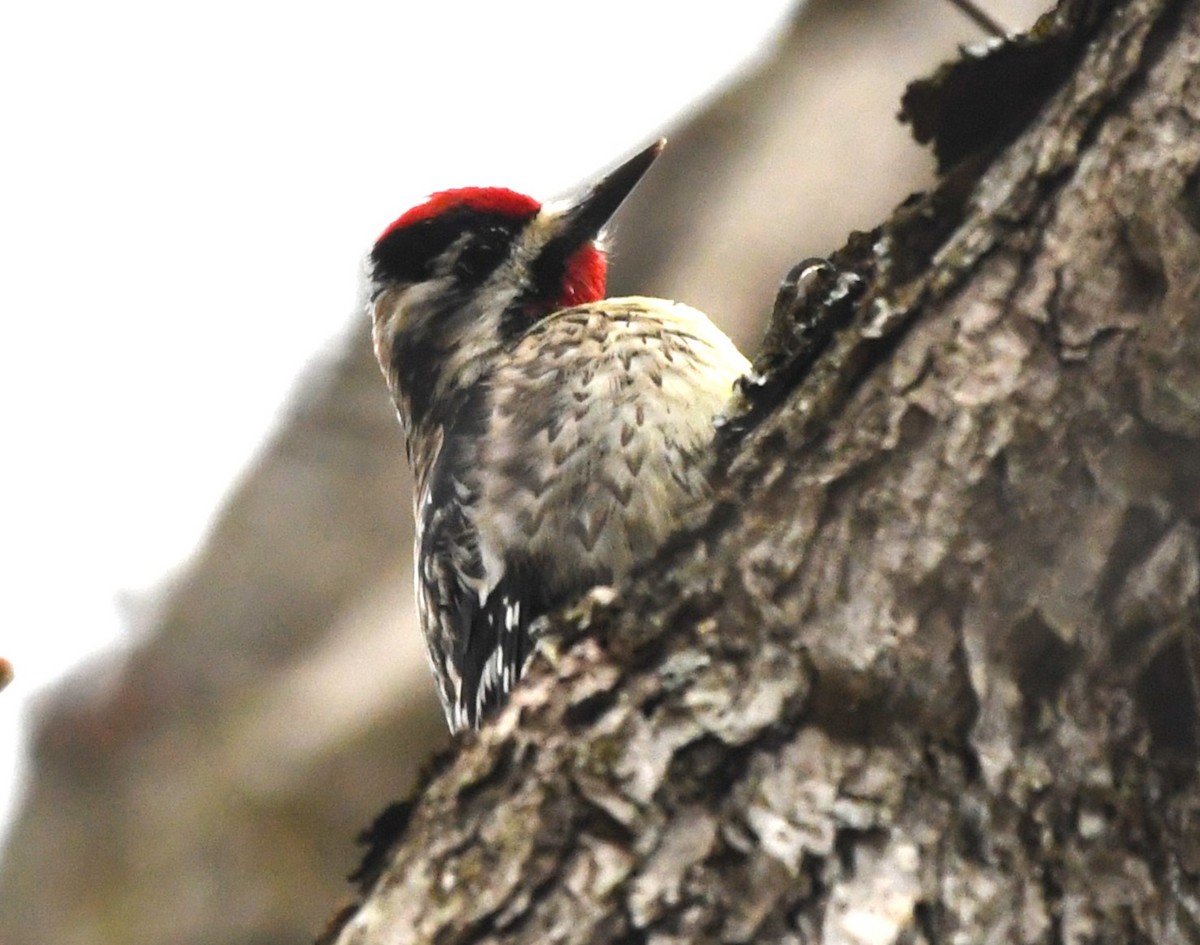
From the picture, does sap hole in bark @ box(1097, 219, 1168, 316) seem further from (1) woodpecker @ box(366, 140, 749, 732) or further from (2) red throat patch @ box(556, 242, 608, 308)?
(2) red throat patch @ box(556, 242, 608, 308)

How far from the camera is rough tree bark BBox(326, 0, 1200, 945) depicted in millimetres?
1565

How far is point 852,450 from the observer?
1.81 metres

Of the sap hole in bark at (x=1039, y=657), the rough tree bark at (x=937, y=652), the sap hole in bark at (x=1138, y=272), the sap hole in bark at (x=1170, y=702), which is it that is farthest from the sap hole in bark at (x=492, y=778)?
the sap hole in bark at (x=1138, y=272)

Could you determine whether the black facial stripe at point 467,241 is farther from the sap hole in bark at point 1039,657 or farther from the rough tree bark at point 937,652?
A: the sap hole in bark at point 1039,657

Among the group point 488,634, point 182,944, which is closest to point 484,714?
point 488,634

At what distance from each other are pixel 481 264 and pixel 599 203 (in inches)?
12.1

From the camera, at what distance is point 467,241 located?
364 cm

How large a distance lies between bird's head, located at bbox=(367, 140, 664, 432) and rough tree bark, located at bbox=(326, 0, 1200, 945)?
5.87 feet

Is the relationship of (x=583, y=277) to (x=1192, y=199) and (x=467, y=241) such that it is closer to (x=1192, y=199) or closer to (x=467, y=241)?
(x=467, y=241)

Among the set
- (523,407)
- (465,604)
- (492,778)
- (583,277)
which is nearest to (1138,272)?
(492,778)

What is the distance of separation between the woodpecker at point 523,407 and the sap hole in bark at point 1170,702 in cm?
103

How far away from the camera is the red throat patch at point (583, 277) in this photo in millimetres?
3648

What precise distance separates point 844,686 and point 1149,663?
1.13 feet

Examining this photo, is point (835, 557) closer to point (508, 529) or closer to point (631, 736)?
point (631, 736)
